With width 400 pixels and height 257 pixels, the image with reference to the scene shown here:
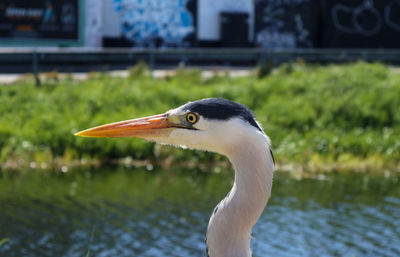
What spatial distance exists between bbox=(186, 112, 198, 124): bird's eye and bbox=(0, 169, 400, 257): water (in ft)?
11.4

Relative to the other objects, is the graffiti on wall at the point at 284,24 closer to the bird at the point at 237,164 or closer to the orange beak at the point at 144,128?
the orange beak at the point at 144,128

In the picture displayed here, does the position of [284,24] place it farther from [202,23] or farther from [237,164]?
[237,164]

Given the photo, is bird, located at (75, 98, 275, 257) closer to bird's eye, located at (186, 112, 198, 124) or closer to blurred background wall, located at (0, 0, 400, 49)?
bird's eye, located at (186, 112, 198, 124)

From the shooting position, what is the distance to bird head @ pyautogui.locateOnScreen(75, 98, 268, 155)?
353 centimetres

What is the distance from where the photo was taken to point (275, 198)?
9875 mm

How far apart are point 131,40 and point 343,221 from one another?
19423 millimetres

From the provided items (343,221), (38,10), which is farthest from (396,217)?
(38,10)

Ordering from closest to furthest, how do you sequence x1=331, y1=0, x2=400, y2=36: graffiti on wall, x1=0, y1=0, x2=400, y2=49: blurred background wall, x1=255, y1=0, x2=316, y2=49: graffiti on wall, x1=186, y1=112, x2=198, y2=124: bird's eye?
1. x1=186, y1=112, x2=198, y2=124: bird's eye
2. x1=0, y1=0, x2=400, y2=49: blurred background wall
3. x1=255, y1=0, x2=316, y2=49: graffiti on wall
4. x1=331, y1=0, x2=400, y2=36: graffiti on wall

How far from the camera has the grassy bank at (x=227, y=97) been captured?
12.1 m

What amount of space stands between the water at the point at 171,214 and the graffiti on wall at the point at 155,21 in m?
16.3

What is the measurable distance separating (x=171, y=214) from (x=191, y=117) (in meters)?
5.39

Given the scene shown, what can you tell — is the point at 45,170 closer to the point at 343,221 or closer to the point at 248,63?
the point at 343,221

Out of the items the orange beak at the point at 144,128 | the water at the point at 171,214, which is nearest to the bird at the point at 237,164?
the orange beak at the point at 144,128

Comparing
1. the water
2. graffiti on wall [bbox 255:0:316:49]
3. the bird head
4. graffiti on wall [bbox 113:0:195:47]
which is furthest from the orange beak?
graffiti on wall [bbox 255:0:316:49]
